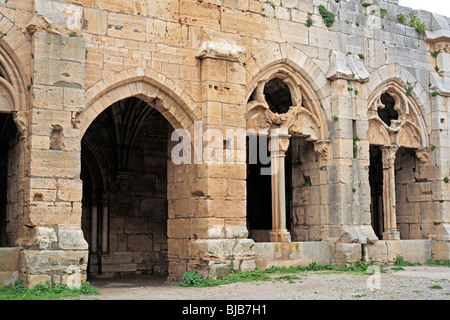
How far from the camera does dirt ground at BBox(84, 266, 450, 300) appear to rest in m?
8.23

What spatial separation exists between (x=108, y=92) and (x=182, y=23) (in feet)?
6.26

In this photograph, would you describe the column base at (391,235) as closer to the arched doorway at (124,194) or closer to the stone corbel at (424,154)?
the stone corbel at (424,154)

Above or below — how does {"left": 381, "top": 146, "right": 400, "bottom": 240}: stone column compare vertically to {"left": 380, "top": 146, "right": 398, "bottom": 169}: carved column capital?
below

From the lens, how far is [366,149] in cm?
1268

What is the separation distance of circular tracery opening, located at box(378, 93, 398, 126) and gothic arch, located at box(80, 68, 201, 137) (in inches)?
251

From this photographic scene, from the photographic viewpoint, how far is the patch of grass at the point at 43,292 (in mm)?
8117

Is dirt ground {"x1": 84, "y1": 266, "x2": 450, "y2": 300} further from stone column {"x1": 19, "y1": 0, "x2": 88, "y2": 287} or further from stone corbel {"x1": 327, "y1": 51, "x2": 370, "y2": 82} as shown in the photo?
stone corbel {"x1": 327, "y1": 51, "x2": 370, "y2": 82}

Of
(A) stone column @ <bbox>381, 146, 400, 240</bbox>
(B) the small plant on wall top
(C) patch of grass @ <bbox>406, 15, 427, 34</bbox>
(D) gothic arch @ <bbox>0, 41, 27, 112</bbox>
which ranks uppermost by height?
(C) patch of grass @ <bbox>406, 15, 427, 34</bbox>

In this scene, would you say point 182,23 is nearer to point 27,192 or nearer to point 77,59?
point 77,59

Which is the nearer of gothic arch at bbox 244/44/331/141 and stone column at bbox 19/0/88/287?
stone column at bbox 19/0/88/287

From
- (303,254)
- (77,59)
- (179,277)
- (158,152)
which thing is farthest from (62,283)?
(158,152)

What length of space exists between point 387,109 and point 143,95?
7569 millimetres

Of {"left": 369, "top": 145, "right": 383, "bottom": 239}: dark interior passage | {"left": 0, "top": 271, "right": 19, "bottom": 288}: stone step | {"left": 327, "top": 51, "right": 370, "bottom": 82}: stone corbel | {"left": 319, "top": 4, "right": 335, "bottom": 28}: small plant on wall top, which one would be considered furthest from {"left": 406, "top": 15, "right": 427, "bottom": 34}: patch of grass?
{"left": 0, "top": 271, "right": 19, "bottom": 288}: stone step

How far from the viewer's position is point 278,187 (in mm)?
11727
